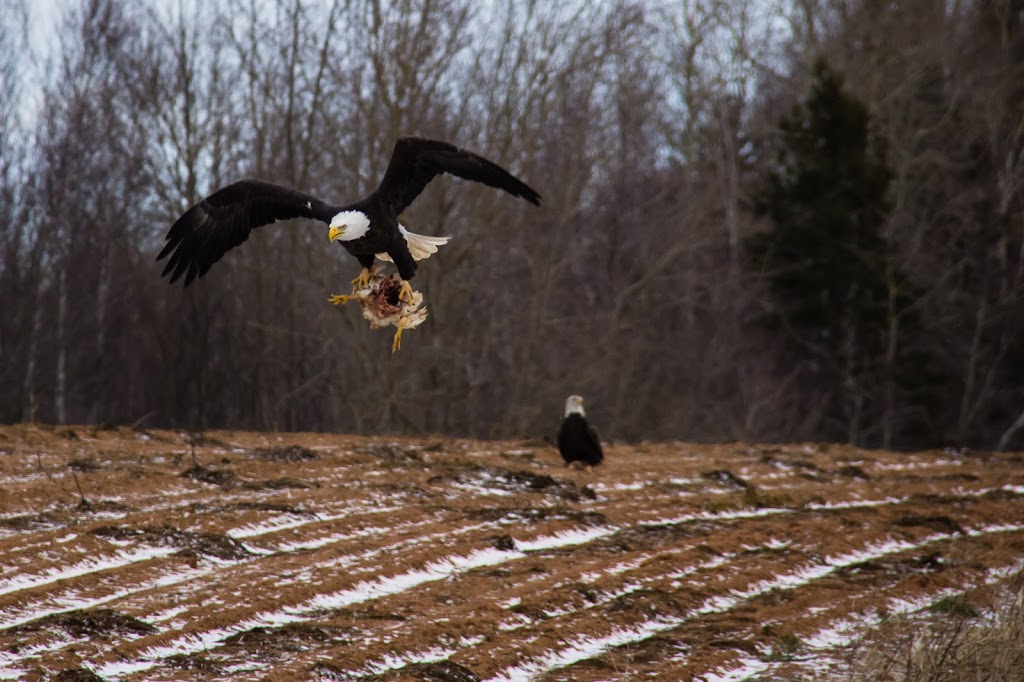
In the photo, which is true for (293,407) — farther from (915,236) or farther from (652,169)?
(915,236)

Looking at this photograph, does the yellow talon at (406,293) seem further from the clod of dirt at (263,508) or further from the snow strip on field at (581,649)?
the clod of dirt at (263,508)

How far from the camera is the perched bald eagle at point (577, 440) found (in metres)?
11.1

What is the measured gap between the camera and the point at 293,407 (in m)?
22.6

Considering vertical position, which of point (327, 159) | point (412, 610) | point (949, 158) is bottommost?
point (412, 610)

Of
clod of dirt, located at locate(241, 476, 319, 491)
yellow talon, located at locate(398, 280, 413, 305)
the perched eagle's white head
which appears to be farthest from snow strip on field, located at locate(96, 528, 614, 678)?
the perched eagle's white head

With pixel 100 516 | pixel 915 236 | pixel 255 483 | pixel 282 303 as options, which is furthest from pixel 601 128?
pixel 100 516

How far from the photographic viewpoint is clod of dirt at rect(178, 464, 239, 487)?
31.3 feet

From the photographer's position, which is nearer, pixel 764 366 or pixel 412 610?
pixel 412 610

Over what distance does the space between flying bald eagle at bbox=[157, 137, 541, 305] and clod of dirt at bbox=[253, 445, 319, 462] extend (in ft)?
11.2

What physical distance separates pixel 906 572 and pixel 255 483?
4.58 metres

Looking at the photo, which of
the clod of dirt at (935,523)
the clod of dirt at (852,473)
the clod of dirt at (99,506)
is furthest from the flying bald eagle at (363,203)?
the clod of dirt at (852,473)

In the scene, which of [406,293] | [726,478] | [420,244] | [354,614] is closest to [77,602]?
[354,614]

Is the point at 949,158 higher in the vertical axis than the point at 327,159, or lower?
higher

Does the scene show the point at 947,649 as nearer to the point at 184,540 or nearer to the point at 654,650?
the point at 654,650
